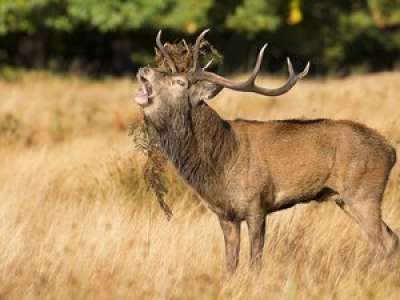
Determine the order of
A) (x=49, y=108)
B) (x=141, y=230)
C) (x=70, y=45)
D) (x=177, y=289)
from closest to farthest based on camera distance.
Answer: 1. (x=177, y=289)
2. (x=141, y=230)
3. (x=49, y=108)
4. (x=70, y=45)

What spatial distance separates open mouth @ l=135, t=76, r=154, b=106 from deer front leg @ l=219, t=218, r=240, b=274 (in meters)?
1.05

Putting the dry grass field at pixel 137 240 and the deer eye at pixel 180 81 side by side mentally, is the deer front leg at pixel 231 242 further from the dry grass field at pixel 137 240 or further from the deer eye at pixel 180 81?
the deer eye at pixel 180 81

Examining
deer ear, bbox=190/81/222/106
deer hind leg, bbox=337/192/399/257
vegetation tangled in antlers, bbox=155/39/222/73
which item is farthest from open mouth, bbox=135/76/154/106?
deer hind leg, bbox=337/192/399/257

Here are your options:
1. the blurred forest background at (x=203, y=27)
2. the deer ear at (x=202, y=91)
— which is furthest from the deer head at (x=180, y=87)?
the blurred forest background at (x=203, y=27)

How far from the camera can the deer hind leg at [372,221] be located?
8.81m

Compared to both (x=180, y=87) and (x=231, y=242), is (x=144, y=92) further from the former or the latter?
(x=231, y=242)

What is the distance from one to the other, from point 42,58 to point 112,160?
23395mm

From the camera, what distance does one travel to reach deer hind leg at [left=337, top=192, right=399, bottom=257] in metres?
8.81

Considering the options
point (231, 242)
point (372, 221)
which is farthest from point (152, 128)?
point (372, 221)

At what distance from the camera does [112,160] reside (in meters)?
12.2

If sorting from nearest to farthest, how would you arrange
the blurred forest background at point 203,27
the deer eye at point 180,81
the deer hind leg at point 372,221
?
1. the deer eye at point 180,81
2. the deer hind leg at point 372,221
3. the blurred forest background at point 203,27

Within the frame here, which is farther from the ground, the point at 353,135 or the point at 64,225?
the point at 353,135

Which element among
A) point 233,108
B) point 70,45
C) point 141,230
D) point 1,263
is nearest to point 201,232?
point 141,230

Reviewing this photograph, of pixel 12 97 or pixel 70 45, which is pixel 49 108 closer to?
pixel 12 97
